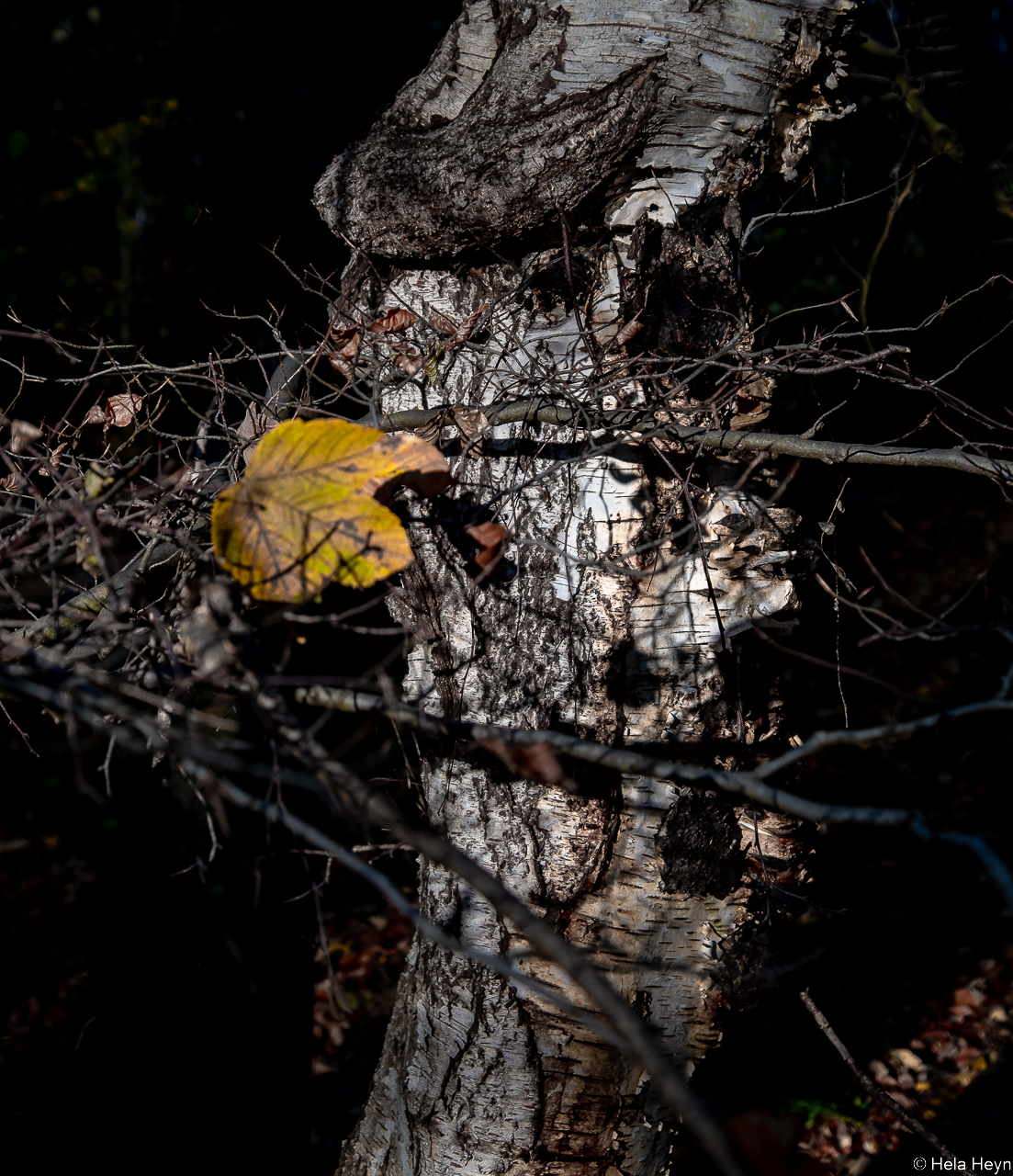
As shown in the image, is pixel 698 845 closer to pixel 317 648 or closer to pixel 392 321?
pixel 392 321

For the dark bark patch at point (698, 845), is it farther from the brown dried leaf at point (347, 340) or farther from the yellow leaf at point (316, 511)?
the brown dried leaf at point (347, 340)

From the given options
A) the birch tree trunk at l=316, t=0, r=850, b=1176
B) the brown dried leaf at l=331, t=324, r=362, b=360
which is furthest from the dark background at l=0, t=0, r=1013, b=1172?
the brown dried leaf at l=331, t=324, r=362, b=360

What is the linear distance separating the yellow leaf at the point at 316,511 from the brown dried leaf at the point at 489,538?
0.75 ft

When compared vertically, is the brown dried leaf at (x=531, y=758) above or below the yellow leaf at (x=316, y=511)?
below

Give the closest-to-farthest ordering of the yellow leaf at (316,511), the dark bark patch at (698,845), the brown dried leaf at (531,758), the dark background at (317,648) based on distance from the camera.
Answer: the brown dried leaf at (531,758) < the yellow leaf at (316,511) < the dark bark patch at (698,845) < the dark background at (317,648)

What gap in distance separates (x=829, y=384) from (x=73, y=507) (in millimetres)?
3963

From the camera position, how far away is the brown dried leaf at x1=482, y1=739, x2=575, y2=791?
1129 millimetres

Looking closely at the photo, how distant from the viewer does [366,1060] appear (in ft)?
12.8

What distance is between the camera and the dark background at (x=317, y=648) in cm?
285

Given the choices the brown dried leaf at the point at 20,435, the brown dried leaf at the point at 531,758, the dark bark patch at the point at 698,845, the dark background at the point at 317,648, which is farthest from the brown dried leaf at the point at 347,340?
the dark bark patch at the point at 698,845

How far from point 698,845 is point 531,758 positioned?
681mm

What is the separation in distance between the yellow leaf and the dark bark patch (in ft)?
2.79

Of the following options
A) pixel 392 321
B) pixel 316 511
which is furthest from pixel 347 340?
pixel 316 511

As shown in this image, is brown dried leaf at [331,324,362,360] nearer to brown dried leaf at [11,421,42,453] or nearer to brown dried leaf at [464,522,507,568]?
brown dried leaf at [464,522,507,568]
